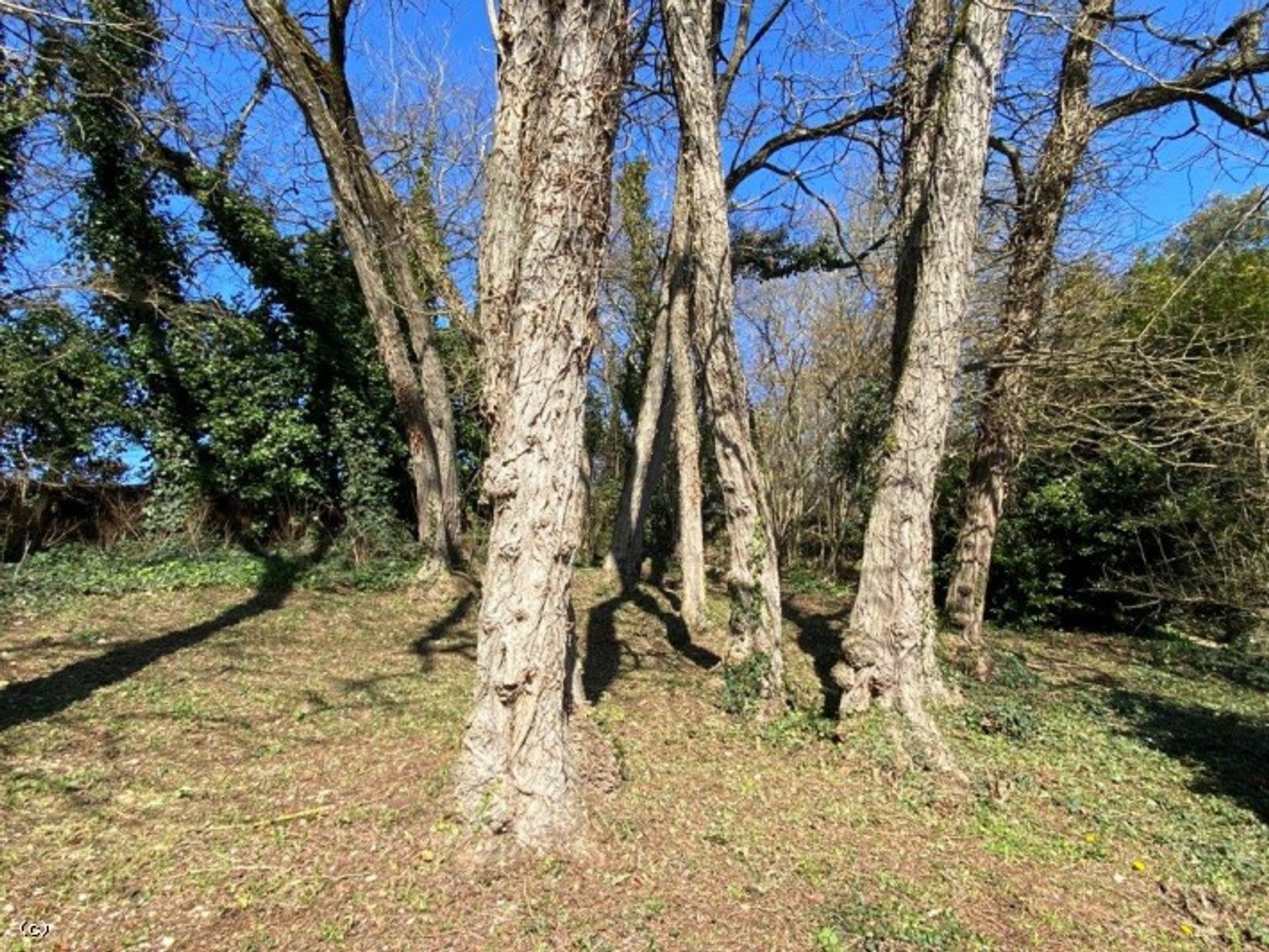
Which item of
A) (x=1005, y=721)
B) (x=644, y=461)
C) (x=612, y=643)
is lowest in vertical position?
(x=1005, y=721)


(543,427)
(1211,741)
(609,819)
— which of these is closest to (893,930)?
(609,819)

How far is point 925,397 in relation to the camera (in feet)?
15.8

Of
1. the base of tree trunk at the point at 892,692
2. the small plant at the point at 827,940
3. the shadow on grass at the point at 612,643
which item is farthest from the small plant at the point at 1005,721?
the small plant at the point at 827,940

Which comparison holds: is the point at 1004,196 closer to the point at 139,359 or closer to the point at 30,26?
the point at 30,26

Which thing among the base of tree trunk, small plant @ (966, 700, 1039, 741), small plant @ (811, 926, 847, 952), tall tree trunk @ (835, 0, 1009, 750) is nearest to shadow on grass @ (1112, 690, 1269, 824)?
small plant @ (966, 700, 1039, 741)

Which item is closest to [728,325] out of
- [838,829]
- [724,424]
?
[724,424]

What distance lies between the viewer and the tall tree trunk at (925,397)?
15.5ft

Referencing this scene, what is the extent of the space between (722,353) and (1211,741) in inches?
204

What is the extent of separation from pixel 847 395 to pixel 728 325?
8.01 metres

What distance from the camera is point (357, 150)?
7.42m

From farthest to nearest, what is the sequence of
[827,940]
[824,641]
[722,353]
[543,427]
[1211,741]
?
[824,641] → [1211,741] → [722,353] → [543,427] → [827,940]

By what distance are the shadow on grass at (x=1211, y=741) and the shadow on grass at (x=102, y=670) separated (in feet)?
25.6

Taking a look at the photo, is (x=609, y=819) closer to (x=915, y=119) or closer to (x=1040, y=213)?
(x=915, y=119)

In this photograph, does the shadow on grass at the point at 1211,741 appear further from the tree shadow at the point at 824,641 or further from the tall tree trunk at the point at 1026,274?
the tree shadow at the point at 824,641
